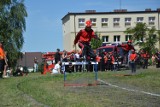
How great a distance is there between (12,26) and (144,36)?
81.7 ft

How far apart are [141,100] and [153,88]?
10.8 feet

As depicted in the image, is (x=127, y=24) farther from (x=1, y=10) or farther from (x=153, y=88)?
(x=153, y=88)

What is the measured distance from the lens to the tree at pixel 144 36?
69.4m

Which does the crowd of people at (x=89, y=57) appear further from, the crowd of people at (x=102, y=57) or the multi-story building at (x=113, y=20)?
the multi-story building at (x=113, y=20)

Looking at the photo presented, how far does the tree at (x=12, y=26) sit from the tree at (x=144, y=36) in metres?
22.4

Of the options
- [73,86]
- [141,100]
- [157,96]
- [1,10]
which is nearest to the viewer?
[141,100]

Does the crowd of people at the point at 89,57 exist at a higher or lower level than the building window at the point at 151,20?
lower

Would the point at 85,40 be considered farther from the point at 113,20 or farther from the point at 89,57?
the point at 113,20

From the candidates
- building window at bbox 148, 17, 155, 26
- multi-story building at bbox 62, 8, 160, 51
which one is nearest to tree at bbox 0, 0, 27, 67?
multi-story building at bbox 62, 8, 160, 51

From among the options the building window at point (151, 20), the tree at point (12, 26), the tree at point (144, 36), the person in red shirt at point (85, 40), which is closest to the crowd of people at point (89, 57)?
the person in red shirt at point (85, 40)

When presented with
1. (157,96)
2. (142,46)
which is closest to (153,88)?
(157,96)

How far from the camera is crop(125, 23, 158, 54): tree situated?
69438mm

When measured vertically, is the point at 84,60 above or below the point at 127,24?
below

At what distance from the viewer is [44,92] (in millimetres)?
12414
